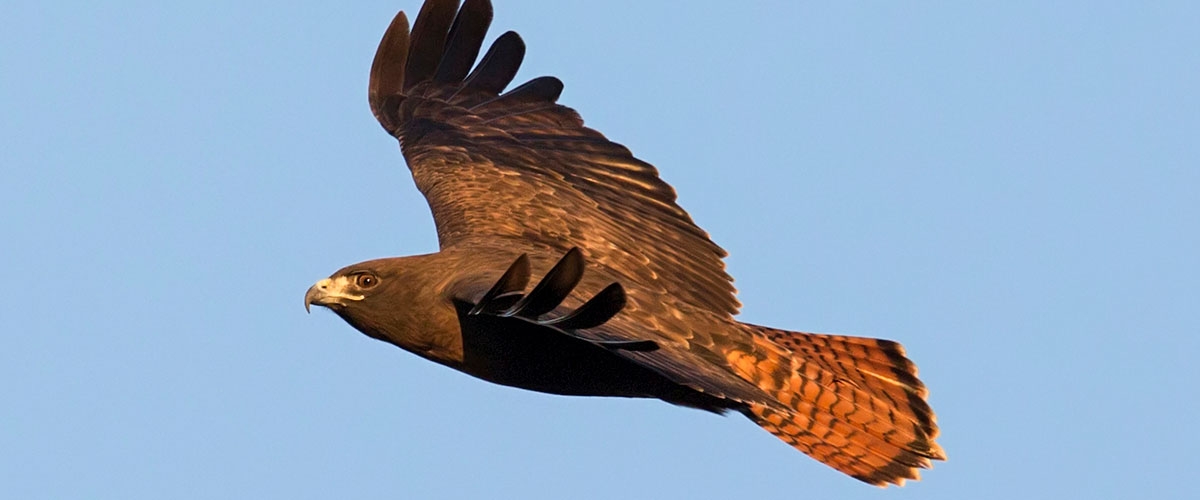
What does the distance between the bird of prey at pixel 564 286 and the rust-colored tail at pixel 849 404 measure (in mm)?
10

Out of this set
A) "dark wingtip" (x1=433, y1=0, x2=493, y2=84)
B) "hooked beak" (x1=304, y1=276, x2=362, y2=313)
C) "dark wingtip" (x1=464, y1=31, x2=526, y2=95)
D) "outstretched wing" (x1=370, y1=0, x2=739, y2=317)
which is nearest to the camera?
"hooked beak" (x1=304, y1=276, x2=362, y2=313)

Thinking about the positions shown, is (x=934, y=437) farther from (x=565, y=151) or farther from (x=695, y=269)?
(x=565, y=151)

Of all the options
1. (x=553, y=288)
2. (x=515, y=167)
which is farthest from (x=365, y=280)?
(x=515, y=167)

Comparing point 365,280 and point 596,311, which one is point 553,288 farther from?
point 365,280

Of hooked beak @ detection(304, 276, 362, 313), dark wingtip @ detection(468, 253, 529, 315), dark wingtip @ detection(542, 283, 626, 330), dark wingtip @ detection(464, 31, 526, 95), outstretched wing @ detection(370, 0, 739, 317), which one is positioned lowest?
dark wingtip @ detection(542, 283, 626, 330)

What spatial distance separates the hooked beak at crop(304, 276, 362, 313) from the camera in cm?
1009

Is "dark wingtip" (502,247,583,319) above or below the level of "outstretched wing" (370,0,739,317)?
below

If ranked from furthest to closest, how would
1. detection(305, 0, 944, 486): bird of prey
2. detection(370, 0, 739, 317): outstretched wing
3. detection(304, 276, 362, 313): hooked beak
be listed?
detection(370, 0, 739, 317): outstretched wing < detection(304, 276, 362, 313): hooked beak < detection(305, 0, 944, 486): bird of prey

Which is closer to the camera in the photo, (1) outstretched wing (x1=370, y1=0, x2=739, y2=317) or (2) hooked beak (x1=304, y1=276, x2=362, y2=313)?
(2) hooked beak (x1=304, y1=276, x2=362, y2=313)

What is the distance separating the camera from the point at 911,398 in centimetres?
1111

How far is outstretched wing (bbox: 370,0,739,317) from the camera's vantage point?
37.8ft

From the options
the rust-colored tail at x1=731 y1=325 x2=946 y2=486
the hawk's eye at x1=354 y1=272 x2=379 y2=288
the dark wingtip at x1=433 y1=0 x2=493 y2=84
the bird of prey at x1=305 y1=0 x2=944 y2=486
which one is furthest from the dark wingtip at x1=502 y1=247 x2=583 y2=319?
the dark wingtip at x1=433 y1=0 x2=493 y2=84

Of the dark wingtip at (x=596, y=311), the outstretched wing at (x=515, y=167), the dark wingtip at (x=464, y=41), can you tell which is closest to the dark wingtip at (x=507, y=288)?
the dark wingtip at (x=596, y=311)

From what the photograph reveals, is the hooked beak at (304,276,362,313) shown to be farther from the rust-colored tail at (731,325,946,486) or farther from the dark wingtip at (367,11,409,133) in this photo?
the dark wingtip at (367,11,409,133)
